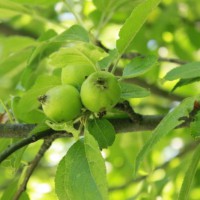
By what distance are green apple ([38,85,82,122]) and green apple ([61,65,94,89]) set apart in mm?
31

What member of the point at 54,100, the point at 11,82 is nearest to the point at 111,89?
the point at 54,100

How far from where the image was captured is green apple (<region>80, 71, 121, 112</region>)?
112 cm

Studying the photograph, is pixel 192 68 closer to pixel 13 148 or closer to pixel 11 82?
pixel 13 148

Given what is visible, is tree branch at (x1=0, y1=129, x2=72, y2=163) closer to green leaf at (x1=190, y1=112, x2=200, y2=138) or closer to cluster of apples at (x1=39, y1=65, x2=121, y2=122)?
cluster of apples at (x1=39, y1=65, x2=121, y2=122)

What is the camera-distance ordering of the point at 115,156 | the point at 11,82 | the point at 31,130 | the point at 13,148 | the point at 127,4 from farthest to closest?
the point at 11,82 < the point at 115,156 < the point at 127,4 < the point at 31,130 < the point at 13,148

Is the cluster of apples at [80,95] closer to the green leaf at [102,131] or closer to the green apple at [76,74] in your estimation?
the green apple at [76,74]

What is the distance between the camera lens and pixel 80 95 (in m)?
1.17

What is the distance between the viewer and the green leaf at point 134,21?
1199 mm

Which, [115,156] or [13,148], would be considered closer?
[13,148]

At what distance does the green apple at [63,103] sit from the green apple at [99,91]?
22 millimetres

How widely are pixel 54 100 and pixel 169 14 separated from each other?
169 centimetres

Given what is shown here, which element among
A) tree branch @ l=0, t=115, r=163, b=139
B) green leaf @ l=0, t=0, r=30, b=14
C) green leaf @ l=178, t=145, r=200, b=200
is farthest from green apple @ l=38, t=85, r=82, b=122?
green leaf @ l=0, t=0, r=30, b=14

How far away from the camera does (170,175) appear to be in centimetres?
216

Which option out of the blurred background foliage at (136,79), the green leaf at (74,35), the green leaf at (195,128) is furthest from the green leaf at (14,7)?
the green leaf at (195,128)
